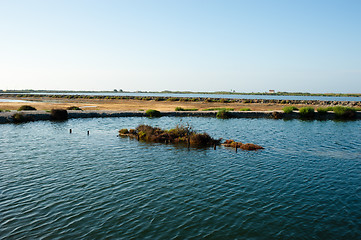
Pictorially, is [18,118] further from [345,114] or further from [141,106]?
[345,114]

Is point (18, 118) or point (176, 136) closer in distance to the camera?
point (176, 136)

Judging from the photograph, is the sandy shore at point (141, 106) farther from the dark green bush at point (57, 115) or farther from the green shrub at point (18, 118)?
the green shrub at point (18, 118)

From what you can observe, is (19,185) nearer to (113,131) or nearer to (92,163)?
(92,163)

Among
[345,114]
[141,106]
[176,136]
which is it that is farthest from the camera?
[141,106]

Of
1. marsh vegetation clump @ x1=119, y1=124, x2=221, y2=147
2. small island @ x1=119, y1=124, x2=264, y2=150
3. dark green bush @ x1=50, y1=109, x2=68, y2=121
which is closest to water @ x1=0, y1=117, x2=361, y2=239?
small island @ x1=119, y1=124, x2=264, y2=150

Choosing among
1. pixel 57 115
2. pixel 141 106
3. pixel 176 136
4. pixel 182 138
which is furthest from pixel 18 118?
pixel 141 106

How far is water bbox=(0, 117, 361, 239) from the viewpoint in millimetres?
10367

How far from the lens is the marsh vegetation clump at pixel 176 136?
89.1ft

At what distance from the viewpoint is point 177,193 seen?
1380 centimetres

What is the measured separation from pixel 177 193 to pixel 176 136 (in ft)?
51.0

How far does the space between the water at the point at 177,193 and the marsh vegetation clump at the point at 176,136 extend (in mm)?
2840

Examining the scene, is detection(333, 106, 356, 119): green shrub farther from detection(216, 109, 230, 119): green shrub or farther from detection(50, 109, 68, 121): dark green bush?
detection(50, 109, 68, 121): dark green bush

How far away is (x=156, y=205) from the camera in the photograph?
40.8ft

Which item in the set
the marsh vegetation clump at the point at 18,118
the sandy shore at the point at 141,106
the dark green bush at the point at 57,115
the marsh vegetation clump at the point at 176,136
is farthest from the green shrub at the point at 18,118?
the sandy shore at the point at 141,106
